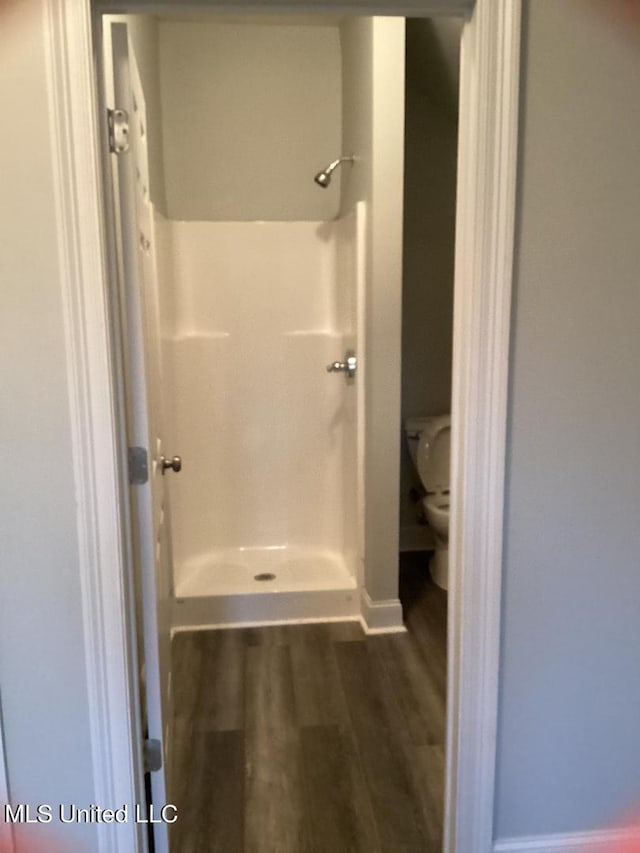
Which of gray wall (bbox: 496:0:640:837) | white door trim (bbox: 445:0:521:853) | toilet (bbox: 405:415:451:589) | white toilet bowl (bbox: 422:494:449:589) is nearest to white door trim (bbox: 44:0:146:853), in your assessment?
white door trim (bbox: 445:0:521:853)

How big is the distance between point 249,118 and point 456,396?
96.5 inches

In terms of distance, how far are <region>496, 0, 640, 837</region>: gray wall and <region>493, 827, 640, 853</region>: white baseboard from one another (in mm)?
24

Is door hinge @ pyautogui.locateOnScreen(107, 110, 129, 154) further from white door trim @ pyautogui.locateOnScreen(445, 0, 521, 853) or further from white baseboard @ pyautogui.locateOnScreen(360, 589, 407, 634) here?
white baseboard @ pyautogui.locateOnScreen(360, 589, 407, 634)

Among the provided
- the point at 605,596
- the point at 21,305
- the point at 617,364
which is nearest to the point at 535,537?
the point at 605,596

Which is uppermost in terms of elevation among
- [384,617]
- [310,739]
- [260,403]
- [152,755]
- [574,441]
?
[574,441]

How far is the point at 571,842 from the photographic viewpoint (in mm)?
1789

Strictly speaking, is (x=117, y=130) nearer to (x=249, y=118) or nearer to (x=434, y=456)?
(x=249, y=118)

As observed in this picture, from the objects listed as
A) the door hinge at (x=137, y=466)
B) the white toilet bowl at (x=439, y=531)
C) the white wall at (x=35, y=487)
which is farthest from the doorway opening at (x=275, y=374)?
the door hinge at (x=137, y=466)

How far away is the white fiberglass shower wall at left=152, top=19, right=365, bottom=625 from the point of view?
346 centimetres

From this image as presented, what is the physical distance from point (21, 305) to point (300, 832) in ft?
4.96

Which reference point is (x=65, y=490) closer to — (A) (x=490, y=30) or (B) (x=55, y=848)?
(B) (x=55, y=848)

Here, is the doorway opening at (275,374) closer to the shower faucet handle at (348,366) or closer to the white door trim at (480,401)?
the shower faucet handle at (348,366)

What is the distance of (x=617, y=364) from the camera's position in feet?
5.32

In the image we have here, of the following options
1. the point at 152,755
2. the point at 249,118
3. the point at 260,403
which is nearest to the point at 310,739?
the point at 152,755
